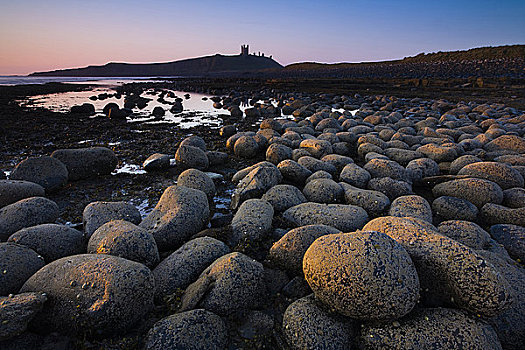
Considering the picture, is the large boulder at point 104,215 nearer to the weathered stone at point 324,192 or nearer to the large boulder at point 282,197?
the large boulder at point 282,197

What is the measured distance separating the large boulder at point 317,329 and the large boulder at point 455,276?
0.70 meters

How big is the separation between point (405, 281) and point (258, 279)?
1.16 metres

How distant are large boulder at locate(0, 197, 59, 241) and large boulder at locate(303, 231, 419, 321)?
333 centimetres

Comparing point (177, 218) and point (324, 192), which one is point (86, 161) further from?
point (324, 192)

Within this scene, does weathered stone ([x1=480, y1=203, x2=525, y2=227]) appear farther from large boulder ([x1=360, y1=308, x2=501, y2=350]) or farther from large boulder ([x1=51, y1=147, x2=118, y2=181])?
large boulder ([x1=51, y1=147, x2=118, y2=181])

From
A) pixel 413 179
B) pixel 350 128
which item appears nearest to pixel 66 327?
pixel 413 179

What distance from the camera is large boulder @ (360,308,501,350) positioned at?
187 cm

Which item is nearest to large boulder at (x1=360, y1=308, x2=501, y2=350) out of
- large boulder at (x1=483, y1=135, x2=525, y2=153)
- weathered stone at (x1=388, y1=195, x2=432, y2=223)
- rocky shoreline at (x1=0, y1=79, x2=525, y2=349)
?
rocky shoreline at (x1=0, y1=79, x2=525, y2=349)

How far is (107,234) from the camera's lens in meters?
2.79

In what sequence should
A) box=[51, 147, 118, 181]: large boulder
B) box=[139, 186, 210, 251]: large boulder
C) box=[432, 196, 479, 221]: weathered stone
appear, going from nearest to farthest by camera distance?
box=[139, 186, 210, 251]: large boulder
box=[432, 196, 479, 221]: weathered stone
box=[51, 147, 118, 181]: large boulder

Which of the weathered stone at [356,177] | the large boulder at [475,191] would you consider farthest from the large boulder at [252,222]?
the large boulder at [475,191]

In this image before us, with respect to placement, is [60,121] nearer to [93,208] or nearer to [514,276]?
[93,208]

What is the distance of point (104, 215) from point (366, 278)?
2933 mm

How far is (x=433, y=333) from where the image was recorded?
1904 mm
